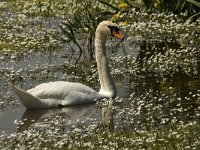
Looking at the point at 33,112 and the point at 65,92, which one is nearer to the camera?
the point at 33,112

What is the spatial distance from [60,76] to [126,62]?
166 centimetres

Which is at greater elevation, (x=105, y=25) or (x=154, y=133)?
(x=105, y=25)

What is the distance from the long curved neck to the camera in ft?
54.3

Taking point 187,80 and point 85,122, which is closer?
point 85,122

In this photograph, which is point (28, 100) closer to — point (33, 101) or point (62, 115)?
point (33, 101)

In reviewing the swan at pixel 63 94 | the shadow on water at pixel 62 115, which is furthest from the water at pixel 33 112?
the swan at pixel 63 94

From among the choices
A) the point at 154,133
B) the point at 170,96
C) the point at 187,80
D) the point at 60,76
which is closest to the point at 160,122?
the point at 154,133

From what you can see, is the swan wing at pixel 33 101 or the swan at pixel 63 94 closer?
the swan wing at pixel 33 101

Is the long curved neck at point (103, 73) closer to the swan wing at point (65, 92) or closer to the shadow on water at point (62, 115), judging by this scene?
the swan wing at point (65, 92)

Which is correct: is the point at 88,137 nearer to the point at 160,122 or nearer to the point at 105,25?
the point at 160,122

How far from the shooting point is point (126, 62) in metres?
19.2

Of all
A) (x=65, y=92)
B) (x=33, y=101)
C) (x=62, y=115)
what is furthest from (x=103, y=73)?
(x=33, y=101)

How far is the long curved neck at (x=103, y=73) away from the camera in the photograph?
16.6m

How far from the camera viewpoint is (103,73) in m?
16.8
